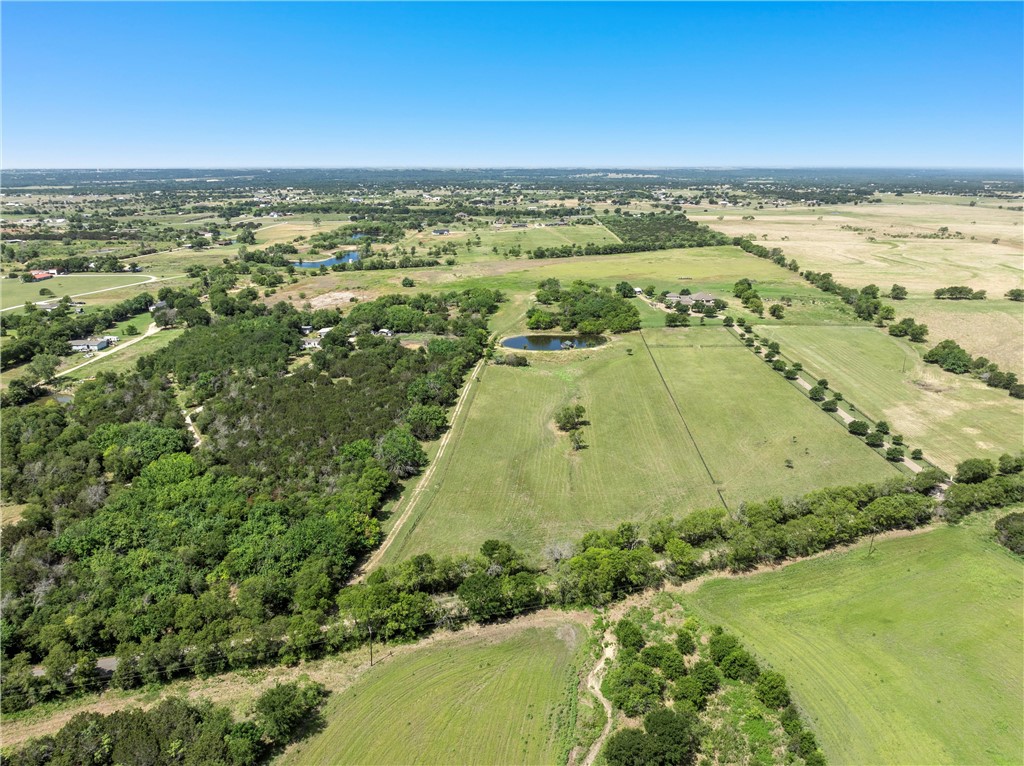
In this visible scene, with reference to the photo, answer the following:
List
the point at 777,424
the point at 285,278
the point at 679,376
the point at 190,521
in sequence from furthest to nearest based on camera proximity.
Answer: the point at 285,278, the point at 679,376, the point at 777,424, the point at 190,521

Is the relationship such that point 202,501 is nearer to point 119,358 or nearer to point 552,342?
point 119,358

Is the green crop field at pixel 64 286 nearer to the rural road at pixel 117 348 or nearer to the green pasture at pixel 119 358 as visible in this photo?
the rural road at pixel 117 348

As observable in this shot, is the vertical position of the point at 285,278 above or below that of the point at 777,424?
above

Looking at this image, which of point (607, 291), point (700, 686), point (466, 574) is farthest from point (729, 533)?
point (607, 291)

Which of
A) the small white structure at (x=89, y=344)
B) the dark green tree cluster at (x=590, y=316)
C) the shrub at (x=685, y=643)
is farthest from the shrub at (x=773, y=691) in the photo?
the small white structure at (x=89, y=344)

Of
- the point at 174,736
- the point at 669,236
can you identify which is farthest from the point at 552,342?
the point at 669,236

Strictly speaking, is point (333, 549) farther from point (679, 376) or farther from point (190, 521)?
point (679, 376)
